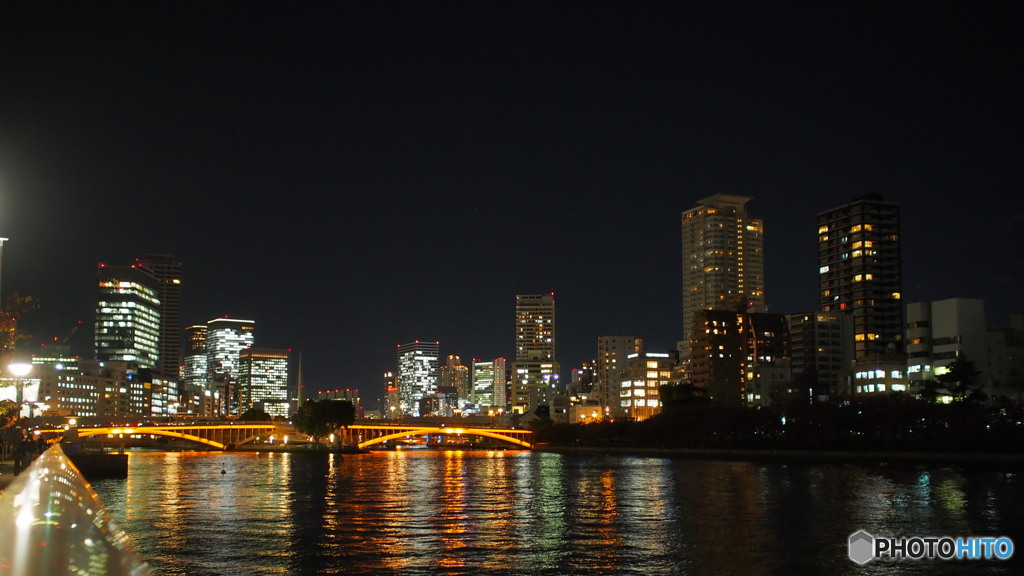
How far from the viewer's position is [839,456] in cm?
11581

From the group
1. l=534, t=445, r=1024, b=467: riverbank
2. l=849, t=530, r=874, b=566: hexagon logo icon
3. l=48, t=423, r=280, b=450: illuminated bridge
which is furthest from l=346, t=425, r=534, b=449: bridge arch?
l=849, t=530, r=874, b=566: hexagon logo icon

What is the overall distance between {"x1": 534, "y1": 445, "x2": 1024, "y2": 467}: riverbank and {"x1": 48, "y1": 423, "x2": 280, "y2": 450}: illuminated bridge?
73272 mm

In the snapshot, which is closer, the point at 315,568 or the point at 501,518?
the point at 315,568

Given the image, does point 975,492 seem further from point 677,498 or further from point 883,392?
point 883,392

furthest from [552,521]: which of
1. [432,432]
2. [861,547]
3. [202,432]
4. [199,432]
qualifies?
[202,432]

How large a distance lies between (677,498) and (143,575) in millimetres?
55458

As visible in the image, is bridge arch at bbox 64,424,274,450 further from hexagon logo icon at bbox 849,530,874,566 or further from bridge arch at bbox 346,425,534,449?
hexagon logo icon at bbox 849,530,874,566

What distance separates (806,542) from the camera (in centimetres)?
3888

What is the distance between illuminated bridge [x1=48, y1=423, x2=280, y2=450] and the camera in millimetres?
145000

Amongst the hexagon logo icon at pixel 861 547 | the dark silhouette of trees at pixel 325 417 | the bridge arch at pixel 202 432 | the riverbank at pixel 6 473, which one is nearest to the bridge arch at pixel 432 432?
the dark silhouette of trees at pixel 325 417

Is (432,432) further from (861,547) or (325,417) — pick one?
(861,547)

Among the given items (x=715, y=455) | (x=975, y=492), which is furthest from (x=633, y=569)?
(x=715, y=455)

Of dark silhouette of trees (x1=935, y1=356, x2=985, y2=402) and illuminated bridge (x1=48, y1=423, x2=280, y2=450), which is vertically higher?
dark silhouette of trees (x1=935, y1=356, x2=985, y2=402)

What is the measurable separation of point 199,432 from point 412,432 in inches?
1592
